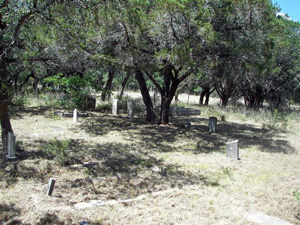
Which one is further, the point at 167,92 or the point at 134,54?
the point at 167,92

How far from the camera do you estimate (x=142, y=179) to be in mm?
6262

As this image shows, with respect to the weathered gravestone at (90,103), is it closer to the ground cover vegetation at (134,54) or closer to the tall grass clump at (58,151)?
the ground cover vegetation at (134,54)

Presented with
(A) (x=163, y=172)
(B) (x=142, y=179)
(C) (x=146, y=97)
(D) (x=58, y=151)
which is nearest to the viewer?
(B) (x=142, y=179)

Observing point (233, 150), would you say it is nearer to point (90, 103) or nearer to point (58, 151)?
point (58, 151)

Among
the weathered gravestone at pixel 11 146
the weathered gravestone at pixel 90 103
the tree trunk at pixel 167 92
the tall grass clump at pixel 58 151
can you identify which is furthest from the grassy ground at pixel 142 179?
the weathered gravestone at pixel 90 103

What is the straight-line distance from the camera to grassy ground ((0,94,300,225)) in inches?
182

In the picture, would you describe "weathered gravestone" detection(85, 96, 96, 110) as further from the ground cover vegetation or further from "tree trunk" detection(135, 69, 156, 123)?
"tree trunk" detection(135, 69, 156, 123)

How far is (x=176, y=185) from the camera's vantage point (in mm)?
6074

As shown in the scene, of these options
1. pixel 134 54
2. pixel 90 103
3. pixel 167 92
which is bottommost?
pixel 90 103

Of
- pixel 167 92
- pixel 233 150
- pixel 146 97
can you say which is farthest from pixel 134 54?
pixel 233 150

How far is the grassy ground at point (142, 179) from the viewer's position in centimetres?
463

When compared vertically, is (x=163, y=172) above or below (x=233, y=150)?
below

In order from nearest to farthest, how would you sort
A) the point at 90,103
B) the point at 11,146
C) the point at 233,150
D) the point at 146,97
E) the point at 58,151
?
the point at 11,146 → the point at 58,151 → the point at 233,150 → the point at 146,97 → the point at 90,103

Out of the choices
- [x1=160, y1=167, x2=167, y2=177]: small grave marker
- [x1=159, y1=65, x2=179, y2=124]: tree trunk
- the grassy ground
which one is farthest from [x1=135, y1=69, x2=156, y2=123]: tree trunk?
[x1=160, y1=167, x2=167, y2=177]: small grave marker
